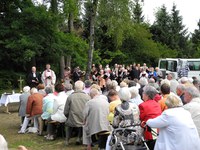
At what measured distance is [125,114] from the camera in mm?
6859

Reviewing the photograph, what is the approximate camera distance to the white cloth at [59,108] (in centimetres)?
1038

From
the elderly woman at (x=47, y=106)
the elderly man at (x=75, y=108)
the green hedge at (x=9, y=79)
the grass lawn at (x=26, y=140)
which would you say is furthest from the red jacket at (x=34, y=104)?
the green hedge at (x=9, y=79)

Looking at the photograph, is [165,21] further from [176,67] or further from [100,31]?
[176,67]

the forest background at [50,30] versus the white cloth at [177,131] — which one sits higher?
the forest background at [50,30]

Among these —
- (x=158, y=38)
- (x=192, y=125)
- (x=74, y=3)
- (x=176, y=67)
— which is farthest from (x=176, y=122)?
(x=158, y=38)

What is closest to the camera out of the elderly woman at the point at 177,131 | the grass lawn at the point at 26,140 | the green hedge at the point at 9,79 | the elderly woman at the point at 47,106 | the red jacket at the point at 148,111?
the elderly woman at the point at 177,131

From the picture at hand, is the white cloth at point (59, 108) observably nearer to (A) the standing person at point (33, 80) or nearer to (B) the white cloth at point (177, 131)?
(B) the white cloth at point (177, 131)

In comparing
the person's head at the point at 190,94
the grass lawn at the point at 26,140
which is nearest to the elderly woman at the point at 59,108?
the grass lawn at the point at 26,140

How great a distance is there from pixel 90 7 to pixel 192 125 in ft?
59.5

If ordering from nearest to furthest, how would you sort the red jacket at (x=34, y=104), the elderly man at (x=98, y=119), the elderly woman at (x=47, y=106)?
the elderly man at (x=98, y=119) → the elderly woman at (x=47, y=106) → the red jacket at (x=34, y=104)

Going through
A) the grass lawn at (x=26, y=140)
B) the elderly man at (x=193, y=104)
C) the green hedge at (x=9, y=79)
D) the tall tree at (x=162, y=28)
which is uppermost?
the tall tree at (x=162, y=28)

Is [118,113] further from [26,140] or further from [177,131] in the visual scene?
[26,140]

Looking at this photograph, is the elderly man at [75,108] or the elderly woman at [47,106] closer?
the elderly man at [75,108]

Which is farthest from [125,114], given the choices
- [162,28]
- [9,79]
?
[162,28]
